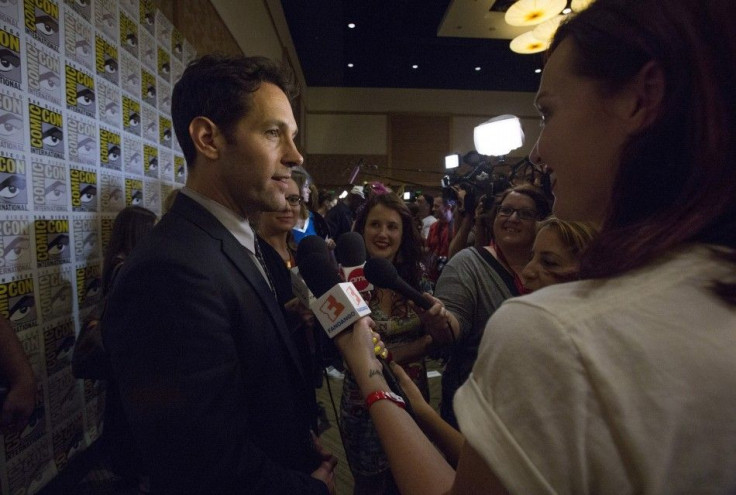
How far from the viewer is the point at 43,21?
1.48 meters

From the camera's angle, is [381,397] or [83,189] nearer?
[381,397]

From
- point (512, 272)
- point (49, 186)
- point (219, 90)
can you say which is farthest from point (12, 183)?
point (512, 272)

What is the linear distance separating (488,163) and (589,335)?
236 cm

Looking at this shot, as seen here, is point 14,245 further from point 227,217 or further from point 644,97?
point 644,97

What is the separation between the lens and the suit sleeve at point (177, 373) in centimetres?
70

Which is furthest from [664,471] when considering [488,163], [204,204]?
[488,163]

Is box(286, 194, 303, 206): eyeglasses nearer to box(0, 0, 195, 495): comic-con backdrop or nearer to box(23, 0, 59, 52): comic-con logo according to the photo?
box(0, 0, 195, 495): comic-con backdrop

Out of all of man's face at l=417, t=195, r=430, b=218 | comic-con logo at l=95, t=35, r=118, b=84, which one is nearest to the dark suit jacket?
comic-con logo at l=95, t=35, r=118, b=84

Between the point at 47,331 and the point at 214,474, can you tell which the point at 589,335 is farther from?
the point at 47,331

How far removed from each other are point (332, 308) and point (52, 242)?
1.32 meters

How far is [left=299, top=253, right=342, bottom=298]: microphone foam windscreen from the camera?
98cm

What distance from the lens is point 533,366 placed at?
0.36 metres

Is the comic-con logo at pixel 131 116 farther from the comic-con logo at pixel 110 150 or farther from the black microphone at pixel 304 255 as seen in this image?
the black microphone at pixel 304 255

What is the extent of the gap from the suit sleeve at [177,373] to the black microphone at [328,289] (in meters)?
0.22
